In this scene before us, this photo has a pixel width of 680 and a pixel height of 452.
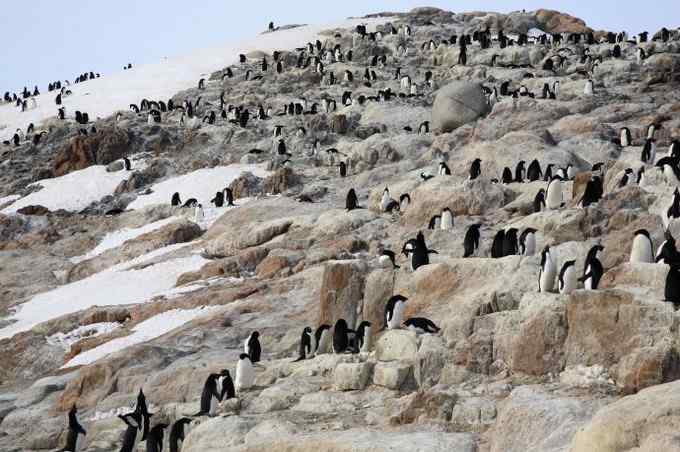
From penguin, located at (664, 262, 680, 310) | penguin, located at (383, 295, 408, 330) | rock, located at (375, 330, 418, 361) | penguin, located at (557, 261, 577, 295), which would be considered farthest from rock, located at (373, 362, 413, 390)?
penguin, located at (664, 262, 680, 310)

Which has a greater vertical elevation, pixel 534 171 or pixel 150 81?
pixel 150 81

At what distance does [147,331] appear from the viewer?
23438 mm

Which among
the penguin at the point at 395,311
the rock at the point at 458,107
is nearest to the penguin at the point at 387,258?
the penguin at the point at 395,311

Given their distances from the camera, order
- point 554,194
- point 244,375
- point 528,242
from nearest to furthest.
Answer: point 244,375 → point 528,242 → point 554,194

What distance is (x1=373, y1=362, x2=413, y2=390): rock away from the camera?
1443 cm

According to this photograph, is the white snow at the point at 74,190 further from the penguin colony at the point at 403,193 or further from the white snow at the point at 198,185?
the white snow at the point at 198,185

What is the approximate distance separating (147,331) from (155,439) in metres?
8.65

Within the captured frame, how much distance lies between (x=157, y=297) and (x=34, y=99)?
130 ft

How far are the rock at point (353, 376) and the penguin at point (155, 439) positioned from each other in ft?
9.57

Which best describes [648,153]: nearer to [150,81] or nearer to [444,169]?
[444,169]

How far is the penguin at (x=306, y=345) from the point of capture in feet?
57.2

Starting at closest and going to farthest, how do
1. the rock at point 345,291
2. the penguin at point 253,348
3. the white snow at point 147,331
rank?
the rock at point 345,291 → the penguin at point 253,348 → the white snow at point 147,331

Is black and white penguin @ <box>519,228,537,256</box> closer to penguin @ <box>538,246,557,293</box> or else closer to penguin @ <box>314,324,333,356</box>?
penguin @ <box>538,246,557,293</box>

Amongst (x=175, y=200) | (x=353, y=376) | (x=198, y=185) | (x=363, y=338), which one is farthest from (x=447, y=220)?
A: (x=198, y=185)
